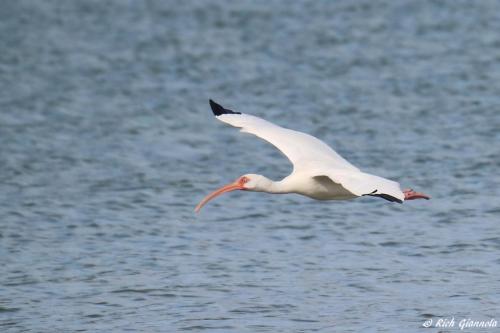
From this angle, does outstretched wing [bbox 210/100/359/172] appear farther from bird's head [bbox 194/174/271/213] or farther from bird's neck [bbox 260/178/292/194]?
bird's head [bbox 194/174/271/213]

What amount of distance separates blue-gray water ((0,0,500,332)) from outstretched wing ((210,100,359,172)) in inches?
50.7


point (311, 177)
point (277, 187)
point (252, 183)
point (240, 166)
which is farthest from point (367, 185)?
point (240, 166)

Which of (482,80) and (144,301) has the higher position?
(482,80)

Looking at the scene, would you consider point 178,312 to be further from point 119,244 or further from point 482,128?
point 482,128

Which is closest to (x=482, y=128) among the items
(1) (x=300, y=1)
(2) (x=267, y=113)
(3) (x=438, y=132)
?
(3) (x=438, y=132)

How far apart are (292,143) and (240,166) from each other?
5.50 meters

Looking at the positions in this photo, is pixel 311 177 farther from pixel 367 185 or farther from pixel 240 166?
pixel 240 166

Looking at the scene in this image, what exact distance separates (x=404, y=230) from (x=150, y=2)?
79.9ft

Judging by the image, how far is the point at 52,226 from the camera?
61.0 feet

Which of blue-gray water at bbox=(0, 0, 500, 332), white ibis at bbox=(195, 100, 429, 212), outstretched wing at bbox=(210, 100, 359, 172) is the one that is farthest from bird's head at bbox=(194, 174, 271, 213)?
blue-gray water at bbox=(0, 0, 500, 332)

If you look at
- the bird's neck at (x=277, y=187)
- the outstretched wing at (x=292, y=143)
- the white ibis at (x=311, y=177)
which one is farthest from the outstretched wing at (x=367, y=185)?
the outstretched wing at (x=292, y=143)

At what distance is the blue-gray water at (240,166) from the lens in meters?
15.1

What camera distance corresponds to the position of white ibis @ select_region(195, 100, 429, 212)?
44.8ft

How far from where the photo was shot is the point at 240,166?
22.0 m
